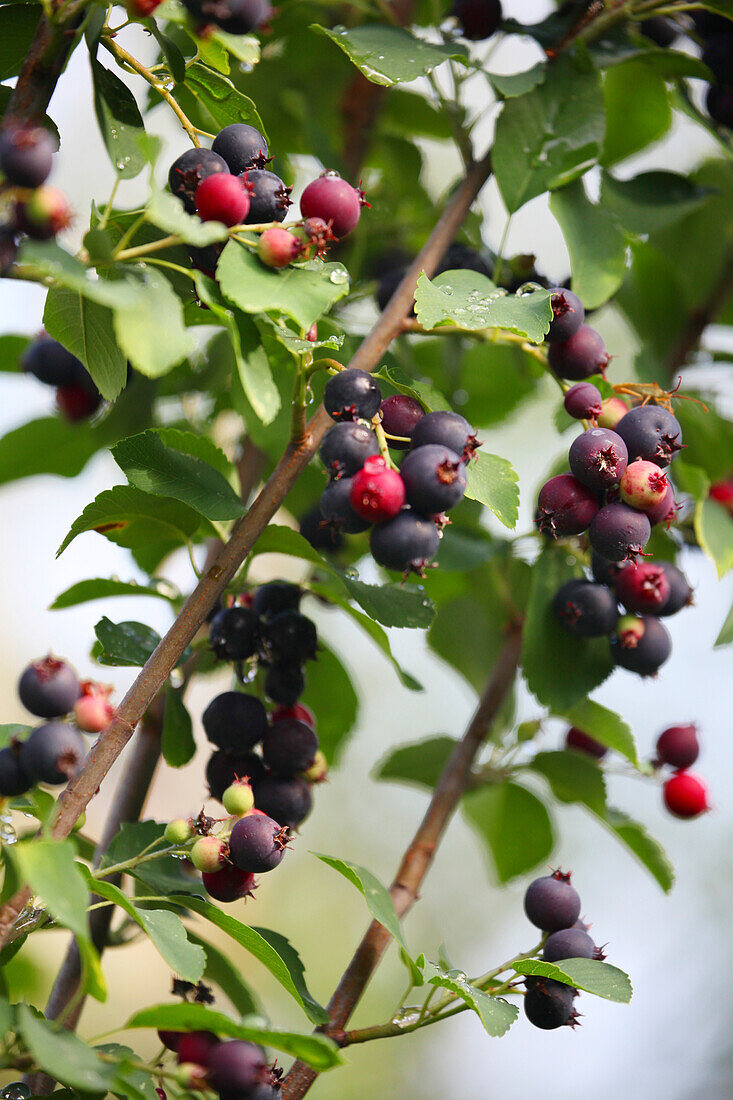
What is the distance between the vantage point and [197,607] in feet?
2.43

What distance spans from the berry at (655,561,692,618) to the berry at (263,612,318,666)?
34 centimetres

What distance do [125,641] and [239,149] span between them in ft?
1.39

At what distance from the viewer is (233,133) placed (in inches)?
29.1

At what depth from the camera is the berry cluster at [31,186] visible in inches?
22.7

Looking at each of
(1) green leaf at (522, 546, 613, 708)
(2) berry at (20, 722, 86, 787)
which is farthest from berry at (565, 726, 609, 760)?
(2) berry at (20, 722, 86, 787)

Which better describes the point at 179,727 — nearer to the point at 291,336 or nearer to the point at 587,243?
the point at 291,336

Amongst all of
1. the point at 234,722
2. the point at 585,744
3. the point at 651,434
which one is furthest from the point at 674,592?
the point at 234,722

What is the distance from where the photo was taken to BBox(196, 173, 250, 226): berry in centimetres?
67

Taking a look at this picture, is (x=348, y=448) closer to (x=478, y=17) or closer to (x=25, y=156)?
(x=25, y=156)

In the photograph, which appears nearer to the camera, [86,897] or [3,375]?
[86,897]

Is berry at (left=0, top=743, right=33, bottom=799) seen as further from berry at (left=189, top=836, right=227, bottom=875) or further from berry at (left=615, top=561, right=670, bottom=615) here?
berry at (left=615, top=561, right=670, bottom=615)

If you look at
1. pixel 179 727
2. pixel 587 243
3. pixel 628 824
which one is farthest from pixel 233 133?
pixel 628 824

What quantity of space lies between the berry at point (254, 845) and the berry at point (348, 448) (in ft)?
0.87

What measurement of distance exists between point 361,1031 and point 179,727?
1.01 feet
